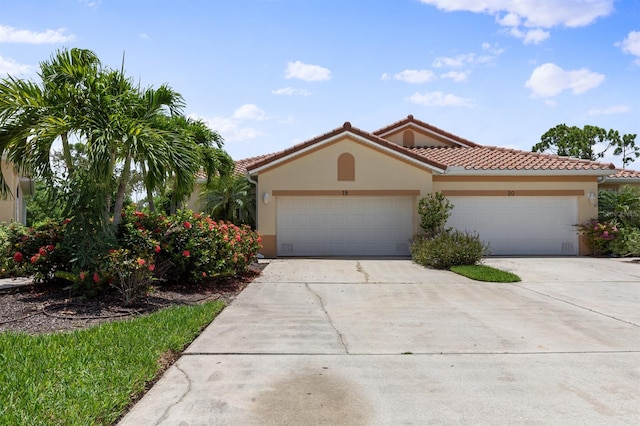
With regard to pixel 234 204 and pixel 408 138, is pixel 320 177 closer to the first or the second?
pixel 234 204

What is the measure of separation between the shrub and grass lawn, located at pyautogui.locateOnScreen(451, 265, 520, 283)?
10.8 feet

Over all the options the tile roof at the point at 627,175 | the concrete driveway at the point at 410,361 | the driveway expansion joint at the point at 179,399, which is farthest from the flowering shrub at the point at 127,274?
the tile roof at the point at 627,175

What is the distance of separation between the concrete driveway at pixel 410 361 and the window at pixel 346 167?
737cm

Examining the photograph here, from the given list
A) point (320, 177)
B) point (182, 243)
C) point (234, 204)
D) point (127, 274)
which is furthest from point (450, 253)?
point (127, 274)

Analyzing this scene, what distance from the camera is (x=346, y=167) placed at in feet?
55.7

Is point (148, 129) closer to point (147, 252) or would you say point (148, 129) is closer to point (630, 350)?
point (147, 252)

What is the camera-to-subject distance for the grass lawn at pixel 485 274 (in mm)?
11297

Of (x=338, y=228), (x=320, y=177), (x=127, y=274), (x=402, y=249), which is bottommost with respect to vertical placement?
(x=402, y=249)

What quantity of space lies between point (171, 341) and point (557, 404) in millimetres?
3980

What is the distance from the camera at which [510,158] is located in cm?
1862

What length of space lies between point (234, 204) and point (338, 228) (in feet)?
12.4

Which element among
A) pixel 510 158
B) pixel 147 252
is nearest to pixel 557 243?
pixel 510 158

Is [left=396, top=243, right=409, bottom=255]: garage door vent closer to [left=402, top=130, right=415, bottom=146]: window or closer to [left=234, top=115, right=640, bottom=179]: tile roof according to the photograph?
[left=234, top=115, right=640, bottom=179]: tile roof

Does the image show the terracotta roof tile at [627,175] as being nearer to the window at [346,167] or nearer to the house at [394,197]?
the house at [394,197]
